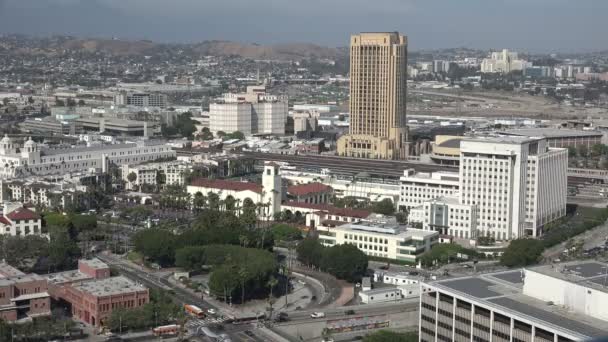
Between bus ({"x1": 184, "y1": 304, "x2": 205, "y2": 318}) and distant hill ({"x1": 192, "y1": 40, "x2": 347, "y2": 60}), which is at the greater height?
distant hill ({"x1": 192, "y1": 40, "x2": 347, "y2": 60})

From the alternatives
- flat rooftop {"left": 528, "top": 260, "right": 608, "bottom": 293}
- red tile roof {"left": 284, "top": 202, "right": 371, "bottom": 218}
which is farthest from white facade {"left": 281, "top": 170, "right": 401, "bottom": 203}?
flat rooftop {"left": 528, "top": 260, "right": 608, "bottom": 293}

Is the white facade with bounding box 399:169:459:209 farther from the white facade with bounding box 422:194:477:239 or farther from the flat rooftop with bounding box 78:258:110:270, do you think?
the flat rooftop with bounding box 78:258:110:270

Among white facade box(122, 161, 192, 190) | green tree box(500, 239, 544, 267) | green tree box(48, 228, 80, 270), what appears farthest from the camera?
white facade box(122, 161, 192, 190)

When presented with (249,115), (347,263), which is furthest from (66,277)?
(249,115)

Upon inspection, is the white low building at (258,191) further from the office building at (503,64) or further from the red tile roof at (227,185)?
the office building at (503,64)

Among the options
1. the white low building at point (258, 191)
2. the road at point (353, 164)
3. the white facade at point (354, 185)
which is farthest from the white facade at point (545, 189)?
the white low building at point (258, 191)

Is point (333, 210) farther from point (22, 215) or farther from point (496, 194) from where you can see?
point (22, 215)
